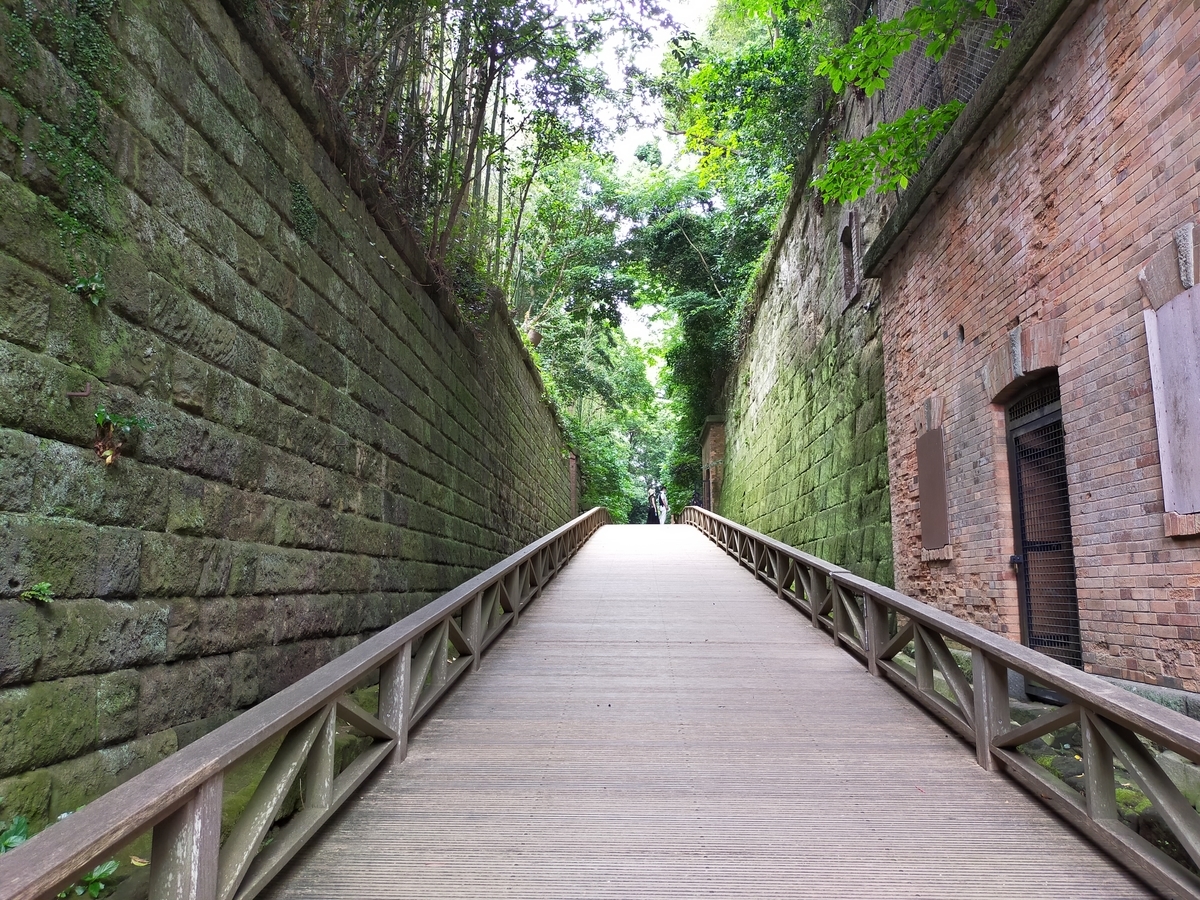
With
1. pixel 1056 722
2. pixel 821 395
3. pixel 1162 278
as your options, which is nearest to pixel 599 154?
pixel 821 395

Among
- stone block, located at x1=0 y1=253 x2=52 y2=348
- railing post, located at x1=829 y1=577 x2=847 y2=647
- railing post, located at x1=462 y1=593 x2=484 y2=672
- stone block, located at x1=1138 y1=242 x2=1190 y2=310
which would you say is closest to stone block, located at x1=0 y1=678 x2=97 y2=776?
stone block, located at x1=0 y1=253 x2=52 y2=348

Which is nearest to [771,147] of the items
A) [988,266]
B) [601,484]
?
[988,266]

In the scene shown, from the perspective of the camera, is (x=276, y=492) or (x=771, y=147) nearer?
(x=276, y=492)

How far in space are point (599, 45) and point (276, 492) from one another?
648 centimetres

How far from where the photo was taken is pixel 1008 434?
205 inches

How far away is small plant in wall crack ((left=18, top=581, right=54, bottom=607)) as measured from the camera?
86.5 inches

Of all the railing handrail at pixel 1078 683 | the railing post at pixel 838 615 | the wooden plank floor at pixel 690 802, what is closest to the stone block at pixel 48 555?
the wooden plank floor at pixel 690 802

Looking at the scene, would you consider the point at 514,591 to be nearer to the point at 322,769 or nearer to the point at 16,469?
the point at 322,769

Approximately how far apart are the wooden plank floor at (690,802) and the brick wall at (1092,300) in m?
1.10

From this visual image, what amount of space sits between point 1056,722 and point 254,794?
2.96 metres

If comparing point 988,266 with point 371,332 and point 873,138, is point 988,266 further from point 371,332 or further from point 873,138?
point 371,332

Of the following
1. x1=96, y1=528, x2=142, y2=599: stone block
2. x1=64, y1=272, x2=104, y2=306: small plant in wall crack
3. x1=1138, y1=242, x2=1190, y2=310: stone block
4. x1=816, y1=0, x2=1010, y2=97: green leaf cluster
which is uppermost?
x1=816, y1=0, x2=1010, y2=97: green leaf cluster

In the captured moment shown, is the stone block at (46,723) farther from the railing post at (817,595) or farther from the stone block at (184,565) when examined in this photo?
the railing post at (817,595)

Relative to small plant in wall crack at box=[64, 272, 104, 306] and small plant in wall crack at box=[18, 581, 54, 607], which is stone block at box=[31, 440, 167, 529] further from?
small plant in wall crack at box=[64, 272, 104, 306]
